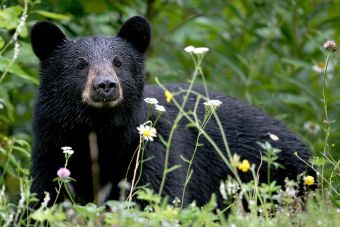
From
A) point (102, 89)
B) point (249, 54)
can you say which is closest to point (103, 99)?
point (102, 89)

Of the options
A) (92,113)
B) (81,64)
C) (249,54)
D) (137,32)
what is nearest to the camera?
(92,113)

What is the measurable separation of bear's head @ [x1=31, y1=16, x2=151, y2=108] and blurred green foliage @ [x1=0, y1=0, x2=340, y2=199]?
2.79 m

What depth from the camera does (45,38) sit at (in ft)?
26.3

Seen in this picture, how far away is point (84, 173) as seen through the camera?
7828 millimetres

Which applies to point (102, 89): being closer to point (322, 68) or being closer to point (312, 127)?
point (312, 127)

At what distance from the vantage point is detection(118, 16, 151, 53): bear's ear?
26.9 feet

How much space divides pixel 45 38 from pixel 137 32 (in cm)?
77

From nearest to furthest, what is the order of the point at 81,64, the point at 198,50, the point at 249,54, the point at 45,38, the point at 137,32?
the point at 198,50 → the point at 81,64 → the point at 45,38 → the point at 137,32 → the point at 249,54

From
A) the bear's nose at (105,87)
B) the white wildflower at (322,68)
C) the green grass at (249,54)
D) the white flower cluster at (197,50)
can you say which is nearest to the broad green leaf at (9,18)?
the bear's nose at (105,87)

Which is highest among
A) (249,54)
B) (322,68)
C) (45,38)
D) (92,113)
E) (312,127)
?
(249,54)

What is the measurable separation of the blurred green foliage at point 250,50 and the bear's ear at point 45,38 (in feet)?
9.12

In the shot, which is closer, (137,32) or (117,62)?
(117,62)

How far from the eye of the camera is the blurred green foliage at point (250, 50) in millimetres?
11195

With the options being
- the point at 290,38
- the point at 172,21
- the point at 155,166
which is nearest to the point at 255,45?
the point at 290,38
